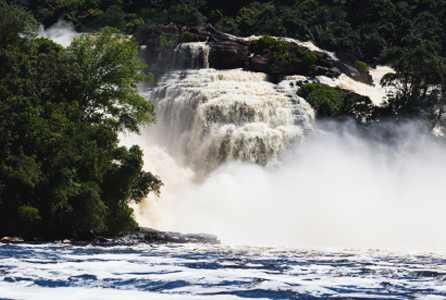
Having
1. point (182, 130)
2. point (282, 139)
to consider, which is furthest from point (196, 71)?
point (282, 139)

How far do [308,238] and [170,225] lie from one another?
8.48 meters

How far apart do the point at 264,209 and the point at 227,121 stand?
9.62 meters

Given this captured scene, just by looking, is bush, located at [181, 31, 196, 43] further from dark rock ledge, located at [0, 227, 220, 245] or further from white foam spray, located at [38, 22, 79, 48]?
white foam spray, located at [38, 22, 79, 48]

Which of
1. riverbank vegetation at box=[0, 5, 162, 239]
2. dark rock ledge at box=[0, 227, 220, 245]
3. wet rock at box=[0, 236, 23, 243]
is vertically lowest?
wet rock at box=[0, 236, 23, 243]

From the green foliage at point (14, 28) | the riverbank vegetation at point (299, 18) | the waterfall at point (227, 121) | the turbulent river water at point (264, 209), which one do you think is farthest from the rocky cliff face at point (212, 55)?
the green foliage at point (14, 28)

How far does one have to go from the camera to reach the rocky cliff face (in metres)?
56.7

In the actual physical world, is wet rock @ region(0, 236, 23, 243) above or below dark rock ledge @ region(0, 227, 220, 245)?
below

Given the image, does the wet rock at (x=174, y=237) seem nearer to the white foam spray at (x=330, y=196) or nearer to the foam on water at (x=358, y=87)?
the white foam spray at (x=330, y=196)

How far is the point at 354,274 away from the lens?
14812mm

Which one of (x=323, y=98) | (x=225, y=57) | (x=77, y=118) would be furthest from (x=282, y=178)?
(x=77, y=118)

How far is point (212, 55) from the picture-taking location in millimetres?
56625

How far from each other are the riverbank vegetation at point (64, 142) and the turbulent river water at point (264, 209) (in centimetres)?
272

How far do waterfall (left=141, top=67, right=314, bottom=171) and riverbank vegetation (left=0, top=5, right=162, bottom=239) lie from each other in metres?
13.6

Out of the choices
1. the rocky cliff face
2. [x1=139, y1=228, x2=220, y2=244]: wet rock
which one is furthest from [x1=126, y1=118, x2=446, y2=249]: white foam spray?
the rocky cliff face
